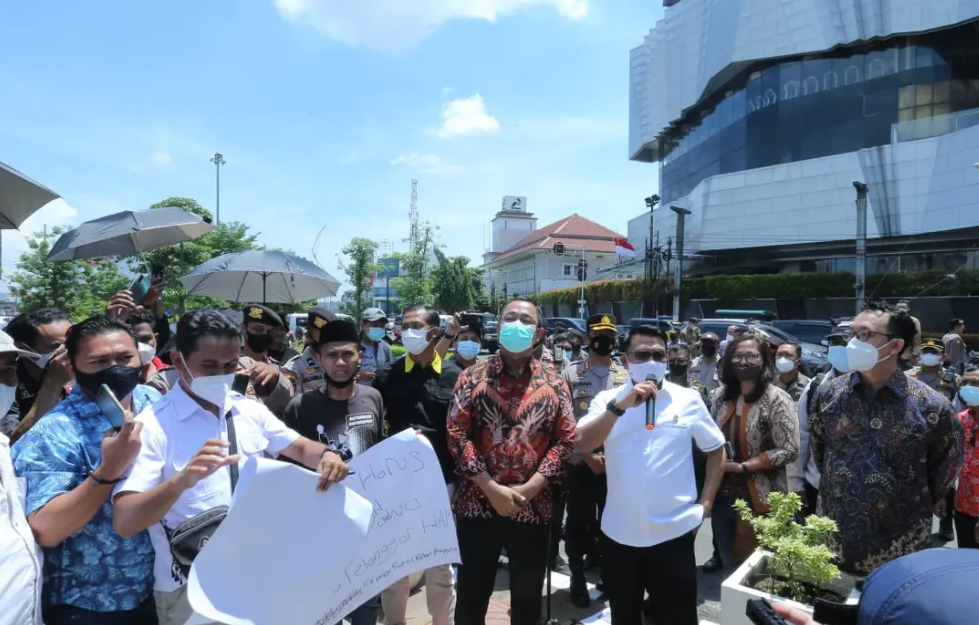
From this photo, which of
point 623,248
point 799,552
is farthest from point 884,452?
point 623,248

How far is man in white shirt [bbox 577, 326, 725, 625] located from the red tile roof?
56013 millimetres

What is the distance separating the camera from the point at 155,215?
5.57 meters

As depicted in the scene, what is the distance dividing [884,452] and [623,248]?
130 ft

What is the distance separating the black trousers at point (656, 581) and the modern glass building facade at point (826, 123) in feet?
101

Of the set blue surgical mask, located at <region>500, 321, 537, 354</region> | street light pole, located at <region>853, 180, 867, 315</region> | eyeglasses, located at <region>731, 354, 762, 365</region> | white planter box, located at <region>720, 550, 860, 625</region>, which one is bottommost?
white planter box, located at <region>720, 550, 860, 625</region>

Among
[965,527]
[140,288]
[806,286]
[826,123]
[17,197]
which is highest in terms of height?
[826,123]

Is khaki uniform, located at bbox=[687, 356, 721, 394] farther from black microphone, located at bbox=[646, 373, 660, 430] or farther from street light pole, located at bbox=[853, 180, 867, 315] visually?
street light pole, located at bbox=[853, 180, 867, 315]

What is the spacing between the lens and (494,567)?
2.86 m

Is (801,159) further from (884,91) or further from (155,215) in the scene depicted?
(155,215)

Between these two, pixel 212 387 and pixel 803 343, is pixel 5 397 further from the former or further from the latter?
pixel 803 343

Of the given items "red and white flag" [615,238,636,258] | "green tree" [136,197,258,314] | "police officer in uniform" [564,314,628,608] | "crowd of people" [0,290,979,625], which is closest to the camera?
"crowd of people" [0,290,979,625]

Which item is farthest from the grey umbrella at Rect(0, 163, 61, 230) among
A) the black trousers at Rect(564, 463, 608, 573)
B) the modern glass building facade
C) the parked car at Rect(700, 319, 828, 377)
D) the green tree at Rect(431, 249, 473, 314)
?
the green tree at Rect(431, 249, 473, 314)

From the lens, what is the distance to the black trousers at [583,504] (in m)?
4.29

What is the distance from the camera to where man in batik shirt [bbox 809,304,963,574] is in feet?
Answer: 9.13
